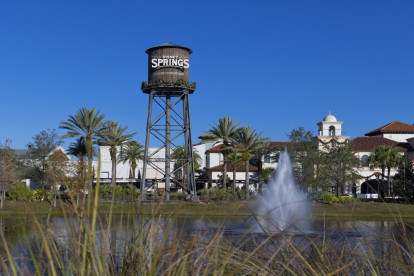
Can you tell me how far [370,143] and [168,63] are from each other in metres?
38.2

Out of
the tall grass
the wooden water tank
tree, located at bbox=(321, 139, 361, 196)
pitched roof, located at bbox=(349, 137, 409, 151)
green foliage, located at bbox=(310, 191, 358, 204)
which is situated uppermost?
the wooden water tank

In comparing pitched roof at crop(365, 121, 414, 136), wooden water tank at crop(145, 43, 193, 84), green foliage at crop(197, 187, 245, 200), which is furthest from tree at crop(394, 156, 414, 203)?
pitched roof at crop(365, 121, 414, 136)

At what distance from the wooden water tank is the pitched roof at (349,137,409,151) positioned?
33.4 m

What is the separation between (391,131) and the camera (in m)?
80.2

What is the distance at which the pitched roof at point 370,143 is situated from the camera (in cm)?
7156

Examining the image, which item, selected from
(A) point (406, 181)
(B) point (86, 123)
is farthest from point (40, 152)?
(A) point (406, 181)

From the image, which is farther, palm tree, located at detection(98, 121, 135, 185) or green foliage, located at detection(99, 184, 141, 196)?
palm tree, located at detection(98, 121, 135, 185)

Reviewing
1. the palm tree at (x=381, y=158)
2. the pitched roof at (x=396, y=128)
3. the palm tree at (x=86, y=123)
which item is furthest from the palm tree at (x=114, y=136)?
the pitched roof at (x=396, y=128)

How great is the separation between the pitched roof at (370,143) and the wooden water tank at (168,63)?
33360 mm

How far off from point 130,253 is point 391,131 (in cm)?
8238

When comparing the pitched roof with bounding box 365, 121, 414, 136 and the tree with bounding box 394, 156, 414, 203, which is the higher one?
the pitched roof with bounding box 365, 121, 414, 136

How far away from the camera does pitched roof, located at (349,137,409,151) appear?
71562 mm

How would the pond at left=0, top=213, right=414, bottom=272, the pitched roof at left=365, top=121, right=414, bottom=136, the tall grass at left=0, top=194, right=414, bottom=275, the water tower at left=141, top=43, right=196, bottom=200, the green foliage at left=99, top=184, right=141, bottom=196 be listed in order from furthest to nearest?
the pitched roof at left=365, top=121, right=414, bottom=136 < the water tower at left=141, top=43, right=196, bottom=200 < the green foliage at left=99, top=184, right=141, bottom=196 < the pond at left=0, top=213, right=414, bottom=272 < the tall grass at left=0, top=194, right=414, bottom=275

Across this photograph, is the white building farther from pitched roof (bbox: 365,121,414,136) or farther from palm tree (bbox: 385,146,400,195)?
palm tree (bbox: 385,146,400,195)
